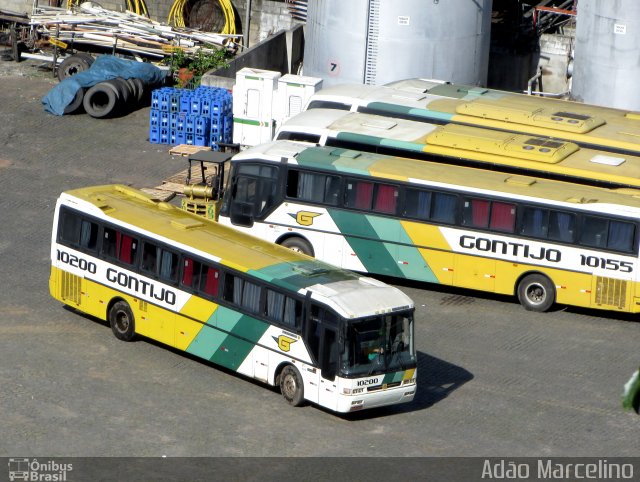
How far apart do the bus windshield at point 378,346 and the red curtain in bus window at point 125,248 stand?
5201mm

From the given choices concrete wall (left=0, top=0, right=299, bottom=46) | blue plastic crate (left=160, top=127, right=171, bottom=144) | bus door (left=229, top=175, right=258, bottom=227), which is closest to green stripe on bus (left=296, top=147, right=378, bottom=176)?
bus door (left=229, top=175, right=258, bottom=227)

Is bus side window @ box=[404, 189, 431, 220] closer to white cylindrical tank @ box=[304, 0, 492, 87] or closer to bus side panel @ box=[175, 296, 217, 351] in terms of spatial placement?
bus side panel @ box=[175, 296, 217, 351]

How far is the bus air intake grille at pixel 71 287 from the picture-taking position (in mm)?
24156

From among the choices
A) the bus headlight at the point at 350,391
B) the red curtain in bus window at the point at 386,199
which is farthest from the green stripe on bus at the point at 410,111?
the bus headlight at the point at 350,391

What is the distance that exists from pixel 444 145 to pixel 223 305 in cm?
823

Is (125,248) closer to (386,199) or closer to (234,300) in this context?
(234,300)

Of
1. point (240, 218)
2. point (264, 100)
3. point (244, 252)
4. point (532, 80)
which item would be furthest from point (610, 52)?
point (244, 252)

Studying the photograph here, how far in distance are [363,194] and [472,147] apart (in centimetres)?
285

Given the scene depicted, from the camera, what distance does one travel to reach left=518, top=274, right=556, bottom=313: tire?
25953mm

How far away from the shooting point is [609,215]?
25.2 metres

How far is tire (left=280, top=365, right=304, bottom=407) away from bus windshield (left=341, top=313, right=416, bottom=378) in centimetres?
104

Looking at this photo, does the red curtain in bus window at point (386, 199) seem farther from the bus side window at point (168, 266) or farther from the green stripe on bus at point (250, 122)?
the green stripe on bus at point (250, 122)

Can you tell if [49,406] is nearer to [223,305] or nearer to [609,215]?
[223,305]
